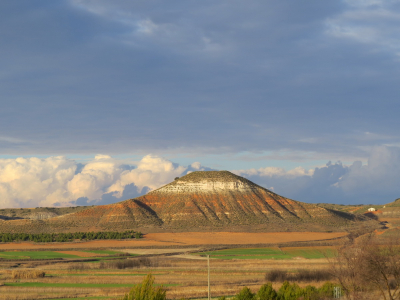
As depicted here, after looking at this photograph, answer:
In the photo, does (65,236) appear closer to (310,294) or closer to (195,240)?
(195,240)

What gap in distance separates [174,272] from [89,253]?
4039 cm

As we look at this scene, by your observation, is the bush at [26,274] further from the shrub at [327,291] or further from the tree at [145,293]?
the tree at [145,293]

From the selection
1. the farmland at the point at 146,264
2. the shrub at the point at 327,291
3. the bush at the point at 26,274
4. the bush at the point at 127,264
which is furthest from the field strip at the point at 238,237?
the shrub at the point at 327,291

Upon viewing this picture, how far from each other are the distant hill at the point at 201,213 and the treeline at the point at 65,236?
494 inches

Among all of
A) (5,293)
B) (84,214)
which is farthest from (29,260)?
(84,214)

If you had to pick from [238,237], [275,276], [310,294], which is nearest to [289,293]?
[310,294]

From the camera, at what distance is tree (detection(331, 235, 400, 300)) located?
4294 cm

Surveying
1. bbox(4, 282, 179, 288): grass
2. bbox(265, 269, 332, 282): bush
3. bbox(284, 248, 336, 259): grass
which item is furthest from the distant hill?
bbox(4, 282, 179, 288): grass

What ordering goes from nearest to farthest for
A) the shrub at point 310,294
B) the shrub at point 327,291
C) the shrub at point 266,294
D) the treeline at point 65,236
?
the shrub at point 310,294, the shrub at point 266,294, the shrub at point 327,291, the treeline at point 65,236

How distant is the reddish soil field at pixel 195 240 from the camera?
126312 mm

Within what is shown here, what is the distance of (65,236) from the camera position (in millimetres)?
139375

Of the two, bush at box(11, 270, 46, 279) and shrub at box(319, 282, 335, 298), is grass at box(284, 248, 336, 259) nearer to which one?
shrub at box(319, 282, 335, 298)

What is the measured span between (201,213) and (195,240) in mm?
31641

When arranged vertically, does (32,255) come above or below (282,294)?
above
